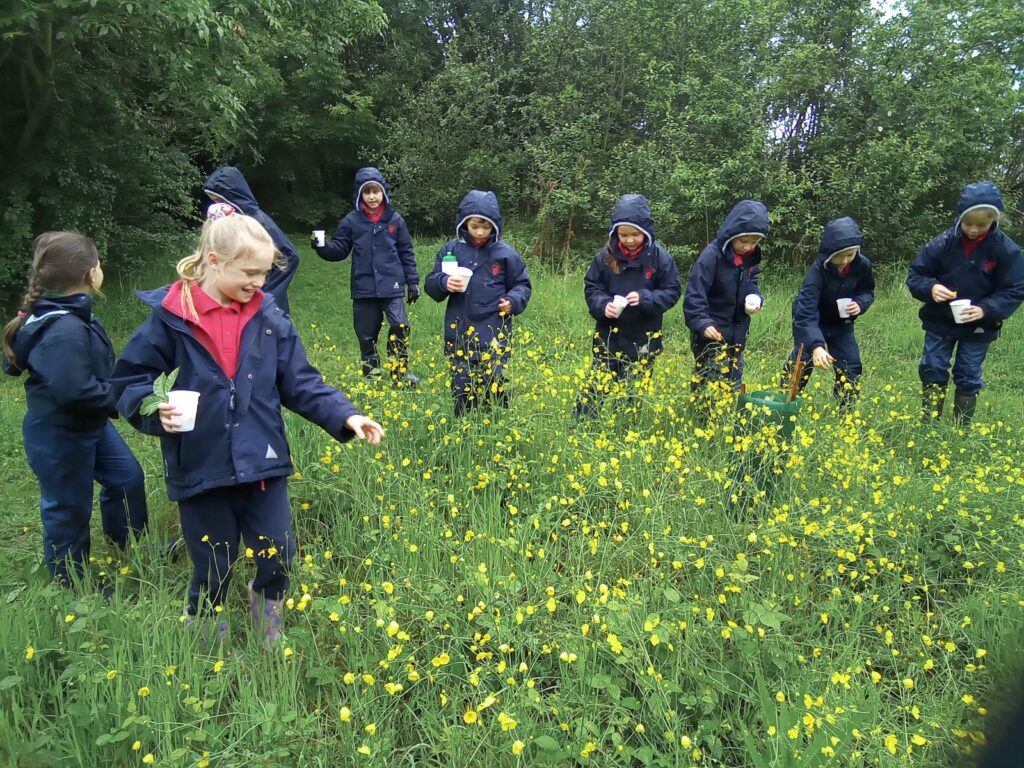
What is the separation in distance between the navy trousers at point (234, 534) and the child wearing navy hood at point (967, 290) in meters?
4.35

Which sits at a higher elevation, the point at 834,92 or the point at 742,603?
the point at 834,92

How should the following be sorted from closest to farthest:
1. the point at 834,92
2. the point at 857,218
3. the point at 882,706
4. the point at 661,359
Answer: the point at 882,706 < the point at 661,359 < the point at 857,218 < the point at 834,92

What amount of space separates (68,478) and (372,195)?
12.8 feet

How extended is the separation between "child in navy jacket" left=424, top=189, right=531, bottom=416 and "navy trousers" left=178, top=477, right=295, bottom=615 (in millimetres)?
2103

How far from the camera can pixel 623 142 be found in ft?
43.6

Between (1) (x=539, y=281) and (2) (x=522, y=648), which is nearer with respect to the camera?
(2) (x=522, y=648)

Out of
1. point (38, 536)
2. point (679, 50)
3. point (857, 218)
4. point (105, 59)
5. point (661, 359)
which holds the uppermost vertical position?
point (679, 50)

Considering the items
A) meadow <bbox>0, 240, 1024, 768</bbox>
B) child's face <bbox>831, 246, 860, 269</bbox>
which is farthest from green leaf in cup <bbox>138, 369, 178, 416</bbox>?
child's face <bbox>831, 246, 860, 269</bbox>

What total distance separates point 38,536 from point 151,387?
1.90m

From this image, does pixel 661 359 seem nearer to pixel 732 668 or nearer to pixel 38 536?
pixel 732 668

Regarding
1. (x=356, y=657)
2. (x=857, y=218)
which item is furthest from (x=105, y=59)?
(x=857, y=218)

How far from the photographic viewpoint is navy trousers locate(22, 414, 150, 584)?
9.47 feet

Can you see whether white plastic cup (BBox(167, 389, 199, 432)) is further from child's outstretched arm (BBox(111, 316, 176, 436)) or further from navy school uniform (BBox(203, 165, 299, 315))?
navy school uniform (BBox(203, 165, 299, 315))

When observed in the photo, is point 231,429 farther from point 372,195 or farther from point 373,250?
point 372,195
